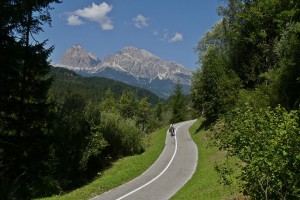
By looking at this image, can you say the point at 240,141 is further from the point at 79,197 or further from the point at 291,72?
the point at 291,72

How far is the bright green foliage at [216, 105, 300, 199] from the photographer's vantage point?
7270 millimetres

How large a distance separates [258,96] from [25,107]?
16.8 meters

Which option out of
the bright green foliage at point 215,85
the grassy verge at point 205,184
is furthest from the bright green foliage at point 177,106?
the grassy verge at point 205,184

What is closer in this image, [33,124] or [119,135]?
[33,124]

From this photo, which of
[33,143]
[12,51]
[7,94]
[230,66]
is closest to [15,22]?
[12,51]

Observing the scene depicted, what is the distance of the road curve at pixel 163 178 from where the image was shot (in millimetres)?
18359

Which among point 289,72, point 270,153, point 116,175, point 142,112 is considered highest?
point 289,72

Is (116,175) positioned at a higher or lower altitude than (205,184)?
lower

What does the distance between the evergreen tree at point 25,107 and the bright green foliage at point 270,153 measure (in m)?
12.3

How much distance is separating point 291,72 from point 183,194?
13.1 meters

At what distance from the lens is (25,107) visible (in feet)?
62.1

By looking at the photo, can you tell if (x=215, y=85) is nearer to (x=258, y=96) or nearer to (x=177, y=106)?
(x=258, y=96)

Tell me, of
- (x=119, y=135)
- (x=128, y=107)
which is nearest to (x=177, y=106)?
(x=128, y=107)

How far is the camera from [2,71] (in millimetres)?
17141
